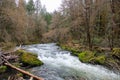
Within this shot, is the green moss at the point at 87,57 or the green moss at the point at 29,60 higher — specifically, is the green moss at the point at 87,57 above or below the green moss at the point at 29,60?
below

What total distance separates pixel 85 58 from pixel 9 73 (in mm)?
8202

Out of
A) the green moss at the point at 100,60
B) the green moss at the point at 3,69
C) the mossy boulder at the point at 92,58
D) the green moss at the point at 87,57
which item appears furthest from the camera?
the green moss at the point at 87,57

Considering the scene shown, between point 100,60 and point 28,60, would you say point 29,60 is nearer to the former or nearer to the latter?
point 28,60

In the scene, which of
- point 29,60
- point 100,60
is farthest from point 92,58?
point 29,60

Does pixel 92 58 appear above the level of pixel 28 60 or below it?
below

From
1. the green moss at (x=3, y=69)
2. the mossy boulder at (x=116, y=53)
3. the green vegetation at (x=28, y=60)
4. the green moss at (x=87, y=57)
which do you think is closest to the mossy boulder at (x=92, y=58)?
the green moss at (x=87, y=57)

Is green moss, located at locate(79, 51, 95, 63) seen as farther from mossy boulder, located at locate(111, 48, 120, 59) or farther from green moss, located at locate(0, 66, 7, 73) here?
green moss, located at locate(0, 66, 7, 73)

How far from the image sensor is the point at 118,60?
1738cm

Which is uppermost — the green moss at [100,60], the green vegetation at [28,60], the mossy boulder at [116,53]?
the green vegetation at [28,60]

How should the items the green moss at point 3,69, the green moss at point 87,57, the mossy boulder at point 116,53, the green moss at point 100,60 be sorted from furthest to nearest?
the mossy boulder at point 116,53 < the green moss at point 87,57 < the green moss at point 100,60 < the green moss at point 3,69

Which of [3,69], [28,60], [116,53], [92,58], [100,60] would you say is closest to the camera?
[3,69]

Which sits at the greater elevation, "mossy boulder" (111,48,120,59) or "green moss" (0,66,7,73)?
"green moss" (0,66,7,73)

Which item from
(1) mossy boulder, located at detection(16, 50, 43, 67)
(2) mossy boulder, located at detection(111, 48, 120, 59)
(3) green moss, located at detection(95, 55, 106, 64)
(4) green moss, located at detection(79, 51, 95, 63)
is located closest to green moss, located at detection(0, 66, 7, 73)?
(1) mossy boulder, located at detection(16, 50, 43, 67)

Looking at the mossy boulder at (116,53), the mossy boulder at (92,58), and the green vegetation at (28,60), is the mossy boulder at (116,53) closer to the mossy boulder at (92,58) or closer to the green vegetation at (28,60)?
the mossy boulder at (92,58)
